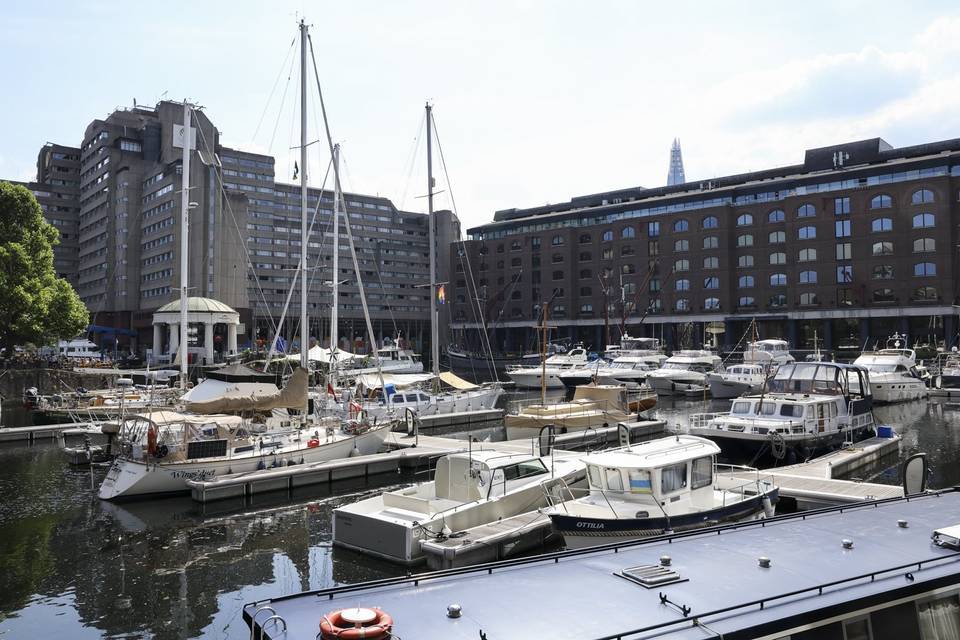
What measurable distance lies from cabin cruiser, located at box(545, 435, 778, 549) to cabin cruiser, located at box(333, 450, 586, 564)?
1.79 m

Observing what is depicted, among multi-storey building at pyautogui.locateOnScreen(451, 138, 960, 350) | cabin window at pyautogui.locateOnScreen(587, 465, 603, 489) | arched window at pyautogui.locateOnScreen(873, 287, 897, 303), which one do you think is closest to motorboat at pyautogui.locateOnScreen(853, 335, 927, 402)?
arched window at pyautogui.locateOnScreen(873, 287, 897, 303)

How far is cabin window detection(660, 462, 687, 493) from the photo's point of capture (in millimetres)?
16673

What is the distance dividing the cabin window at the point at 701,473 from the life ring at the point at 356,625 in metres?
11.8

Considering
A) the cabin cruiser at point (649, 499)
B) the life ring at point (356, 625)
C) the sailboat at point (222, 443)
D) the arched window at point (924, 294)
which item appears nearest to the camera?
the life ring at point (356, 625)

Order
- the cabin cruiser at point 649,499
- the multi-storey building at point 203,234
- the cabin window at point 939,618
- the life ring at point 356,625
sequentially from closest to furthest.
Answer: the life ring at point 356,625 → the cabin window at point 939,618 → the cabin cruiser at point 649,499 → the multi-storey building at point 203,234

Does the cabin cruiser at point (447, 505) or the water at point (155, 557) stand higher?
the cabin cruiser at point (447, 505)

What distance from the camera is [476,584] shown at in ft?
→ 28.7

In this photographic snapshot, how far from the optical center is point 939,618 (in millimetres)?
8539

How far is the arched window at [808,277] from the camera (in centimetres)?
9044

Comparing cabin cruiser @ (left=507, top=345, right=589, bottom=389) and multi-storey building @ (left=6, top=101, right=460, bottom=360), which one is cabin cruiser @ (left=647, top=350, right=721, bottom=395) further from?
multi-storey building @ (left=6, top=101, right=460, bottom=360)

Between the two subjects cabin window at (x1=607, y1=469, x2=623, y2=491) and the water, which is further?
cabin window at (x1=607, y1=469, x2=623, y2=491)

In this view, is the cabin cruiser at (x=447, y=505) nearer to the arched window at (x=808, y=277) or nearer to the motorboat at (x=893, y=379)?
the motorboat at (x=893, y=379)

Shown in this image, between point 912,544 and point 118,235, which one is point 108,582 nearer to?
point 912,544

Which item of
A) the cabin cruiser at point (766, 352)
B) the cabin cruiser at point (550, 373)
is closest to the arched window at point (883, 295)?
the cabin cruiser at point (766, 352)
